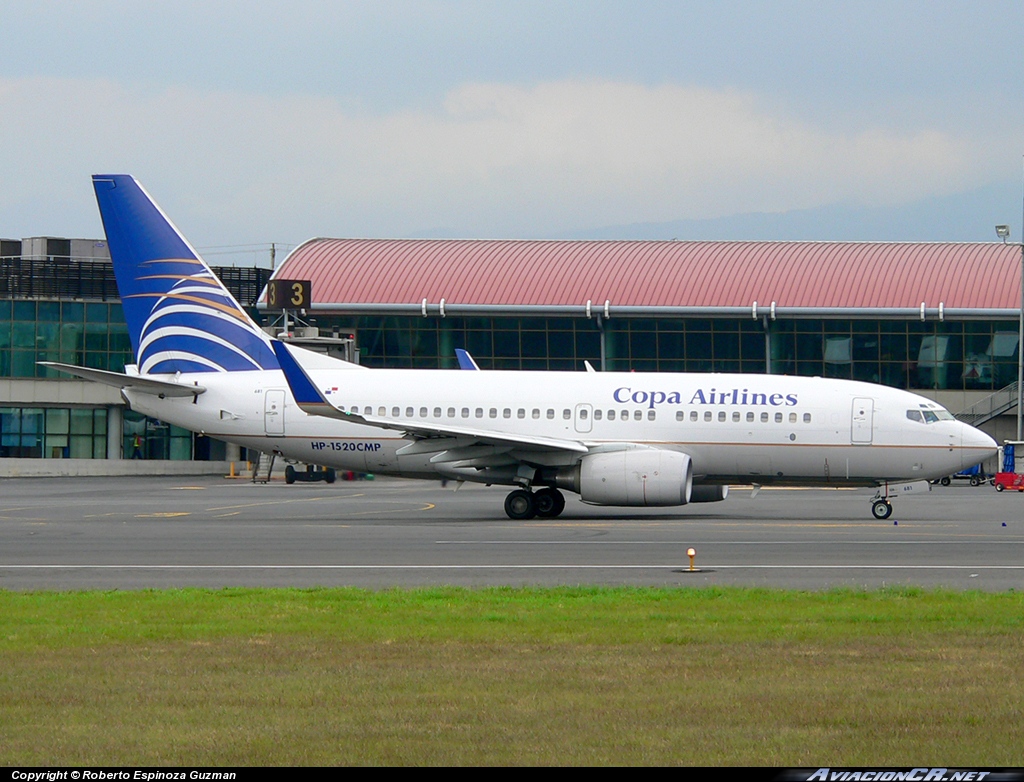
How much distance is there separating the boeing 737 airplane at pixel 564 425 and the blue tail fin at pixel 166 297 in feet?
0.38

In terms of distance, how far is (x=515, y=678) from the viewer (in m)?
11.1

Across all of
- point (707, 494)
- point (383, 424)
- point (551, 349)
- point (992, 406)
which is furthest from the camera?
point (551, 349)

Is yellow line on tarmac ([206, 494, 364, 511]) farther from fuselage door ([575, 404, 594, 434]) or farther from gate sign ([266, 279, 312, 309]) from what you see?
gate sign ([266, 279, 312, 309])

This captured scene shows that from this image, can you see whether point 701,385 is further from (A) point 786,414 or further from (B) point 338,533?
(B) point 338,533

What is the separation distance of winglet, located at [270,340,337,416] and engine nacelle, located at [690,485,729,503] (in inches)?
385

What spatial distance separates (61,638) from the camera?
43.3 ft

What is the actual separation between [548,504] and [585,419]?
2.41 meters

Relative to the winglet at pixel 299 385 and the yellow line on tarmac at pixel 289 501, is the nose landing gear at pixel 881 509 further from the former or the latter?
the yellow line on tarmac at pixel 289 501

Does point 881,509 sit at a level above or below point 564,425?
below

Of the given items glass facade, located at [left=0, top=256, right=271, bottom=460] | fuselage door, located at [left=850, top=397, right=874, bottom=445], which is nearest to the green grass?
fuselage door, located at [left=850, top=397, right=874, bottom=445]

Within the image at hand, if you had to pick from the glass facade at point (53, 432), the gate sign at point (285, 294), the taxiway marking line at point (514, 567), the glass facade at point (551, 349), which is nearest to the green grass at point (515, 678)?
the taxiway marking line at point (514, 567)

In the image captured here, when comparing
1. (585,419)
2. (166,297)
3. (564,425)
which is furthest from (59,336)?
(585,419)

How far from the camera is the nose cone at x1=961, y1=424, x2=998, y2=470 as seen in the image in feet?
107

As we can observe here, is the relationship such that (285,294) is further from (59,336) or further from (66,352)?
(59,336)
